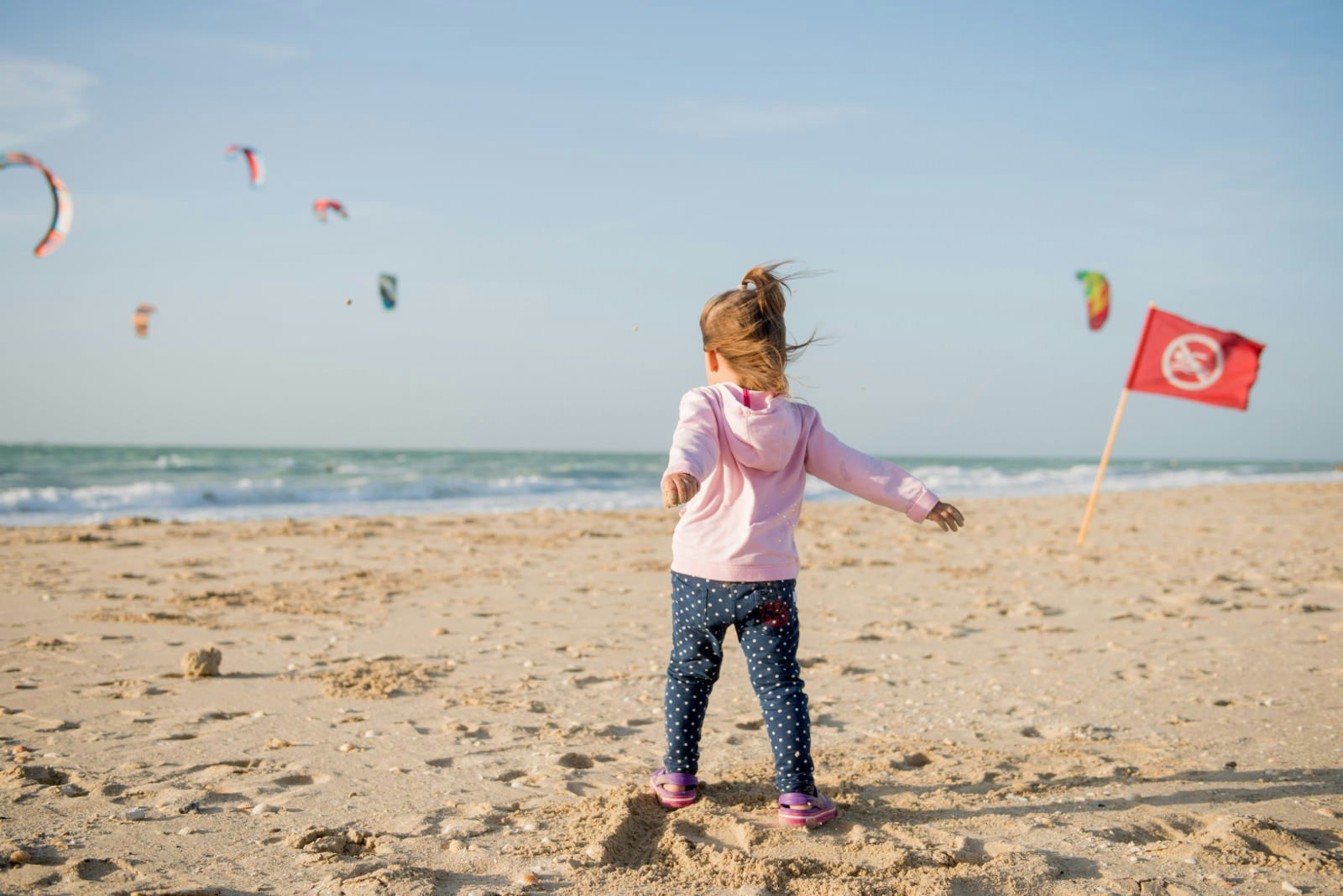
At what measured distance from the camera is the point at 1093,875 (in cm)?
217

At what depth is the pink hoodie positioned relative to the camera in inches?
99.1

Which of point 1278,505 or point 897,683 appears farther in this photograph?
point 1278,505

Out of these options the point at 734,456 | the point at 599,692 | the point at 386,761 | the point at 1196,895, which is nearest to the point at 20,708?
the point at 386,761

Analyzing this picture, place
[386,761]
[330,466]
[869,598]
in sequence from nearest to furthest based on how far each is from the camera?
[386,761] → [869,598] → [330,466]

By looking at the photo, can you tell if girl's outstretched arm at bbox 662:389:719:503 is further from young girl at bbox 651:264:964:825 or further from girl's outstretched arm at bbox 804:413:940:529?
girl's outstretched arm at bbox 804:413:940:529

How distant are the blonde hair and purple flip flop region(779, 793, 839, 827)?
3.70 ft

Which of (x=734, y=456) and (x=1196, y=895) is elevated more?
(x=734, y=456)

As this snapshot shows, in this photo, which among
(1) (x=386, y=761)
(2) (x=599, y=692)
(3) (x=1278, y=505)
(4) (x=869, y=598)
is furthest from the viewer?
(3) (x=1278, y=505)

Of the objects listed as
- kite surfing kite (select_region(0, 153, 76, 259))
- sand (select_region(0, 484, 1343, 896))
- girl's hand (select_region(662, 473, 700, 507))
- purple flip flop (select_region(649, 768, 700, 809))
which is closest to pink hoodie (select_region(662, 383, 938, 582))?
girl's hand (select_region(662, 473, 700, 507))

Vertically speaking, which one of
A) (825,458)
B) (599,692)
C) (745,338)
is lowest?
(599,692)

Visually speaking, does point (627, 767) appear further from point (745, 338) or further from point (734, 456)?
point (745, 338)

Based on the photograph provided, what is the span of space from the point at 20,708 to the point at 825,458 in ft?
9.94

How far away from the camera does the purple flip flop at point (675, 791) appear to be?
256 centimetres

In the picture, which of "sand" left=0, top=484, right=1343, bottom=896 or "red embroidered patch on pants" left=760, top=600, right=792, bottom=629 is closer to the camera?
"sand" left=0, top=484, right=1343, bottom=896
